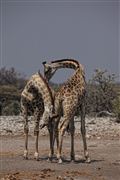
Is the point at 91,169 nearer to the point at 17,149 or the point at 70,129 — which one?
the point at 70,129

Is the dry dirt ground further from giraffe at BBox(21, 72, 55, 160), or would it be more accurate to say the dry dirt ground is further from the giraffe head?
the giraffe head

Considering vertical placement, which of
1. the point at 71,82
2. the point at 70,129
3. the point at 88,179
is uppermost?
the point at 71,82

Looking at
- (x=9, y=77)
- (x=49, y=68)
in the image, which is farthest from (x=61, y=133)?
(x=9, y=77)

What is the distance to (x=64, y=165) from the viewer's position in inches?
473

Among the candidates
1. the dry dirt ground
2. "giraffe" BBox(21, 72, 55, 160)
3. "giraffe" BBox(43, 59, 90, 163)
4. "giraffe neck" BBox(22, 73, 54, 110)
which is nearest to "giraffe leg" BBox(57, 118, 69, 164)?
"giraffe" BBox(43, 59, 90, 163)

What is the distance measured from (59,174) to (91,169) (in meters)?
1.00

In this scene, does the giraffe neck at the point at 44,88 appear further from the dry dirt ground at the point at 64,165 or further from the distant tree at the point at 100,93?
the distant tree at the point at 100,93

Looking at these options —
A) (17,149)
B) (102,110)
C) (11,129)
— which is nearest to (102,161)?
(17,149)

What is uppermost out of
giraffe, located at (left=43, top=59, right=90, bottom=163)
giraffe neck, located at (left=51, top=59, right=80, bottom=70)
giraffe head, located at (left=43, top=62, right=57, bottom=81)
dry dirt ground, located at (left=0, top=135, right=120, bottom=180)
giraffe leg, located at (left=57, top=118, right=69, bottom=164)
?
giraffe neck, located at (left=51, top=59, right=80, bottom=70)

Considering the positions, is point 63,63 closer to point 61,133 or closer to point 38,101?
point 38,101

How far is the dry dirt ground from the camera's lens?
1059 centimetres

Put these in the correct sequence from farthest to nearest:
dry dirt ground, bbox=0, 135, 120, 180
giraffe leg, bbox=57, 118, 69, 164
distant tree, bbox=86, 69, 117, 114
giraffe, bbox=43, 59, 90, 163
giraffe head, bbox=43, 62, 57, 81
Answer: distant tree, bbox=86, 69, 117, 114 → giraffe head, bbox=43, 62, 57, 81 → giraffe, bbox=43, 59, 90, 163 → giraffe leg, bbox=57, 118, 69, 164 → dry dirt ground, bbox=0, 135, 120, 180

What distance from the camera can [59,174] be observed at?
10.8m

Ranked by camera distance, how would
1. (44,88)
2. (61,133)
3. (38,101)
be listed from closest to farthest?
(61,133) < (44,88) < (38,101)
